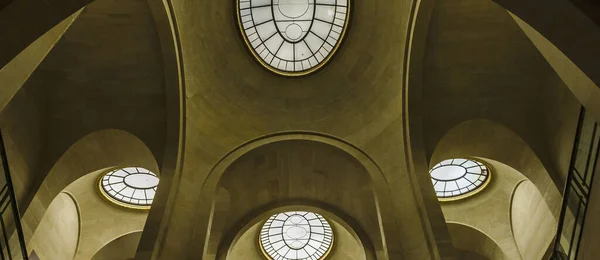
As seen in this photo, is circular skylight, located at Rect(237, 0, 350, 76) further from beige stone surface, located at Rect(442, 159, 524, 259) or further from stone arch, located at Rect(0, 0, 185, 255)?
beige stone surface, located at Rect(442, 159, 524, 259)

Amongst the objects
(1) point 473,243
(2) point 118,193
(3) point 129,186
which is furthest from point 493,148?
(2) point 118,193

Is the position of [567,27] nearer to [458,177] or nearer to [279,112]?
[279,112]

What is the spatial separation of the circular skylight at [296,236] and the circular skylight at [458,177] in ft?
18.4

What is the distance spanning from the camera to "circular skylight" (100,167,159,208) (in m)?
17.7

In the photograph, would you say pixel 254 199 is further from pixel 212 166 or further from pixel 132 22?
pixel 132 22

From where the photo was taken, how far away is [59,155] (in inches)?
486

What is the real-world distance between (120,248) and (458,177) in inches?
525

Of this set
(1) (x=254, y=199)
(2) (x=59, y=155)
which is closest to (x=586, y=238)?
(1) (x=254, y=199)

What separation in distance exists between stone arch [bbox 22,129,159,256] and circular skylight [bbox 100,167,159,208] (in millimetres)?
4373

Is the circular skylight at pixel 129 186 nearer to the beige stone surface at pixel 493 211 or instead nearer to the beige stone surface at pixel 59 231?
the beige stone surface at pixel 59 231

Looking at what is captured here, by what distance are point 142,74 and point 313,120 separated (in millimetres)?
5157

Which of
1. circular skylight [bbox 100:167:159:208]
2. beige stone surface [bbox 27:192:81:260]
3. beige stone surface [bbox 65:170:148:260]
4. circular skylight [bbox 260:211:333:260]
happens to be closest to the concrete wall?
circular skylight [bbox 100:167:159:208]

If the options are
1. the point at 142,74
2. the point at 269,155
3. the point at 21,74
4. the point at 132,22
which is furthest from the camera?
the point at 269,155

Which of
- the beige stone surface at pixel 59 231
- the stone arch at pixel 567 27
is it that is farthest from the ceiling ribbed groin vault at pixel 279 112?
the stone arch at pixel 567 27
